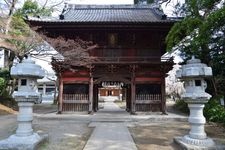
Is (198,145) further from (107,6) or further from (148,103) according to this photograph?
(107,6)

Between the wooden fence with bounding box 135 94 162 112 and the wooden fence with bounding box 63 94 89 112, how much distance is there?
3.42m

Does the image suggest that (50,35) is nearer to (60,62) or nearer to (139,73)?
(60,62)

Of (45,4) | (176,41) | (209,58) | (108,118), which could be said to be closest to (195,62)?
(176,41)

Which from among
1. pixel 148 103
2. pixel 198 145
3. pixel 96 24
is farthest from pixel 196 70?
pixel 96 24

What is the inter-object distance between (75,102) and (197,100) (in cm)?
1057

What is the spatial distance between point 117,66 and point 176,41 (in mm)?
4788

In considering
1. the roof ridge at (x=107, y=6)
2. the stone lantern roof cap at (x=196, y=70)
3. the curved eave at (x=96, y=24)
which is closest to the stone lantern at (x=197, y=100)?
the stone lantern roof cap at (x=196, y=70)

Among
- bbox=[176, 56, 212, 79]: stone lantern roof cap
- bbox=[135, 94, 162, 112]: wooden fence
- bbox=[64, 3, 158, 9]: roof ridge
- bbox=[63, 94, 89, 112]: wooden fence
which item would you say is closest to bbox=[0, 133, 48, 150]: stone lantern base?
bbox=[176, 56, 212, 79]: stone lantern roof cap

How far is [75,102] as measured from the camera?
16.8 m

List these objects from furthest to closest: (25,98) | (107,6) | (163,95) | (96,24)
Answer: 1. (107,6)
2. (163,95)
3. (96,24)
4. (25,98)

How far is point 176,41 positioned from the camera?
1353 cm

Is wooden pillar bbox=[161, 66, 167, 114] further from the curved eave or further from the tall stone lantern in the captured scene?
the tall stone lantern

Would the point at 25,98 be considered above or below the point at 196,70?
below

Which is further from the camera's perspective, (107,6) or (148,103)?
(107,6)
